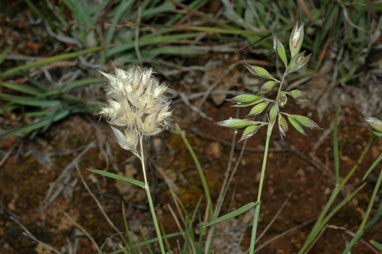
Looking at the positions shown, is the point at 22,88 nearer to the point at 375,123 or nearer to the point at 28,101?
the point at 28,101

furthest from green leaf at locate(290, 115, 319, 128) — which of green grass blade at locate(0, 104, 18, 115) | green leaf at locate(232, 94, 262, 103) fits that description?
green grass blade at locate(0, 104, 18, 115)

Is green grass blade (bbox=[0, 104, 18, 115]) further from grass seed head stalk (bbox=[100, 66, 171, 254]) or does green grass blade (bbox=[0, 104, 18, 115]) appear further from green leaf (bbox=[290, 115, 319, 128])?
green leaf (bbox=[290, 115, 319, 128])

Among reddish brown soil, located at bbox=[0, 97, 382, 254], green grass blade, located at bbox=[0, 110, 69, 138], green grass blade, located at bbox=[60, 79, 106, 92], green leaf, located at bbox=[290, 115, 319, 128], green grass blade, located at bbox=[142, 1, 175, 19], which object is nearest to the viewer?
green leaf, located at bbox=[290, 115, 319, 128]

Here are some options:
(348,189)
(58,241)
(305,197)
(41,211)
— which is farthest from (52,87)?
(348,189)

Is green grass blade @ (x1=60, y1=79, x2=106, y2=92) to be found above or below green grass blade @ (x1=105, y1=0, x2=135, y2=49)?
below

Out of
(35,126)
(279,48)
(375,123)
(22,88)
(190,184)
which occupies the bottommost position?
(190,184)

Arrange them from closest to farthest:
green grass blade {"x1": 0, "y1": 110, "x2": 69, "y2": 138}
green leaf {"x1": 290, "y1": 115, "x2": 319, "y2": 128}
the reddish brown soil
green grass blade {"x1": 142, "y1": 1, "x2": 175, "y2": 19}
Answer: green leaf {"x1": 290, "y1": 115, "x2": 319, "y2": 128} < the reddish brown soil < green grass blade {"x1": 0, "y1": 110, "x2": 69, "y2": 138} < green grass blade {"x1": 142, "y1": 1, "x2": 175, "y2": 19}

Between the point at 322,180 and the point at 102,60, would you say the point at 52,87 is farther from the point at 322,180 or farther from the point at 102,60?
the point at 322,180

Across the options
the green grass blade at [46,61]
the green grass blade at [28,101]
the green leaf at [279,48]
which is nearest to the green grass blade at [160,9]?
the green grass blade at [46,61]

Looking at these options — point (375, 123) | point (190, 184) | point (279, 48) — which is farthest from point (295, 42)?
point (190, 184)
